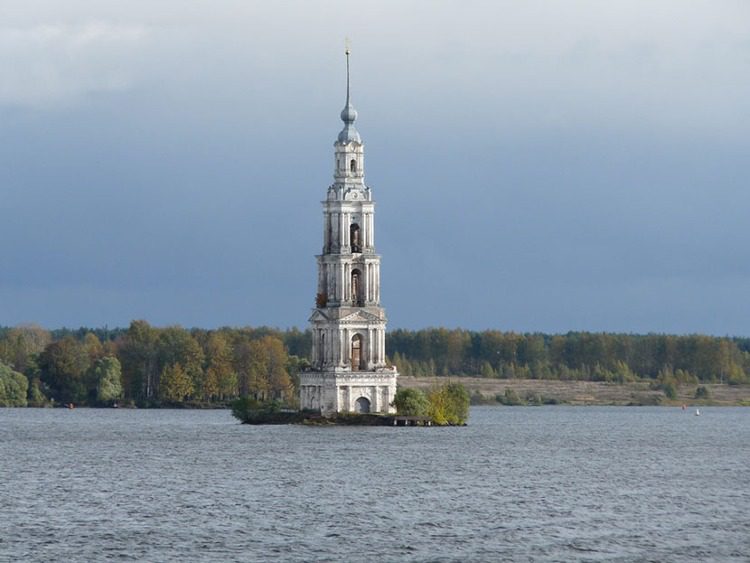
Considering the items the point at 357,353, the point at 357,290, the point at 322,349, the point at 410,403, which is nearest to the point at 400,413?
the point at 410,403

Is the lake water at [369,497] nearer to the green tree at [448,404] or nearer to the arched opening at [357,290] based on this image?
the green tree at [448,404]

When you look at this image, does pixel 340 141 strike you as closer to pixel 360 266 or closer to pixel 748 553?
pixel 360 266

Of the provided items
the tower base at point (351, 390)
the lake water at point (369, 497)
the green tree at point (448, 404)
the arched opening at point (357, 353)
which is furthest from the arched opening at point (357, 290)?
the lake water at point (369, 497)

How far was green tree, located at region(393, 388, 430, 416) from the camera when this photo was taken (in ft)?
470

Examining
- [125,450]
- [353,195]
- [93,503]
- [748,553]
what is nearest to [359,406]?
[353,195]

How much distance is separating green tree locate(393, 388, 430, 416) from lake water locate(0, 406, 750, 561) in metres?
4.34

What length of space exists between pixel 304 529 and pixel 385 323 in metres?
72.7

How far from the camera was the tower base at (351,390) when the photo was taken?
463 feet

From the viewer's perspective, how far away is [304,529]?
237 feet

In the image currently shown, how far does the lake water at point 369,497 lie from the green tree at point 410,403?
434 cm

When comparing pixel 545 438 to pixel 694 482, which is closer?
pixel 694 482

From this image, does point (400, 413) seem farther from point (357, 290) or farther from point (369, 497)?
point (369, 497)

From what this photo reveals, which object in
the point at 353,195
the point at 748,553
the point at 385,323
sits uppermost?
the point at 353,195

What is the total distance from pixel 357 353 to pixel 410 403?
5631 millimetres
